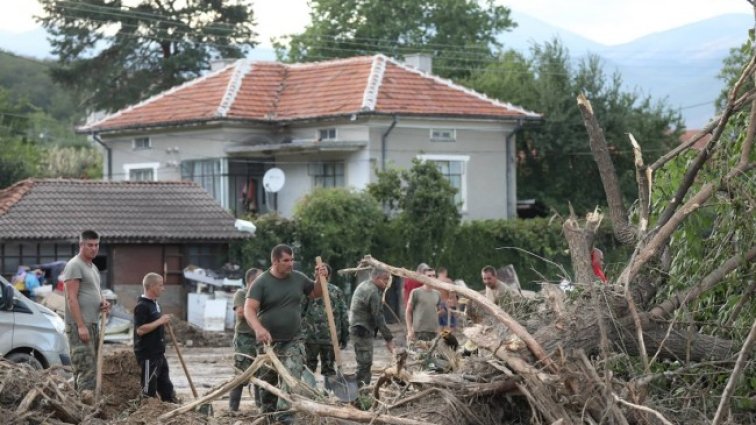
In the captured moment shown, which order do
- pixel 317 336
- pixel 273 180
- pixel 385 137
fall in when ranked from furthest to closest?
1. pixel 385 137
2. pixel 273 180
3. pixel 317 336

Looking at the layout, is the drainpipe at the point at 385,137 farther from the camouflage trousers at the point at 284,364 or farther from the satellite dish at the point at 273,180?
the camouflage trousers at the point at 284,364

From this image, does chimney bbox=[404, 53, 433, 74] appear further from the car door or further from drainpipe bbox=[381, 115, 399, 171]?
the car door

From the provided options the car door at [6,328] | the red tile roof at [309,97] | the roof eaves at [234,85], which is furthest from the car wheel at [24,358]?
the roof eaves at [234,85]

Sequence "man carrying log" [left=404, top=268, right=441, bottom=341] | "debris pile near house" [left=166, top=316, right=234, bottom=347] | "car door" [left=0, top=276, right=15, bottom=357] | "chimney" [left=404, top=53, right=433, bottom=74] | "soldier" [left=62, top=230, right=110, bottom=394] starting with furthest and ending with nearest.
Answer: "chimney" [left=404, top=53, right=433, bottom=74]
"debris pile near house" [left=166, top=316, right=234, bottom=347]
"man carrying log" [left=404, top=268, right=441, bottom=341]
"car door" [left=0, top=276, right=15, bottom=357]
"soldier" [left=62, top=230, right=110, bottom=394]

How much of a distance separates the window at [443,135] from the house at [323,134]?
0.03 meters

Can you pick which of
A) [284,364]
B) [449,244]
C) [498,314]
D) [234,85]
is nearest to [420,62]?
[234,85]

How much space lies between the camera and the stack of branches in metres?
11.9

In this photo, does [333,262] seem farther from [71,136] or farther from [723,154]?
[71,136]

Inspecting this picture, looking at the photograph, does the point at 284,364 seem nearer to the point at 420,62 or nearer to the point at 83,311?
the point at 83,311

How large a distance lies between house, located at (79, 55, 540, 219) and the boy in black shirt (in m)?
24.5

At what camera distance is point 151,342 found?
45.7 ft

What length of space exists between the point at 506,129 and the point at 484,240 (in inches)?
278

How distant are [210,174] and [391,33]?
86.9ft

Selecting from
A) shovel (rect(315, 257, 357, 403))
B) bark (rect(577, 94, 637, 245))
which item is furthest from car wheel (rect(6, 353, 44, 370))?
bark (rect(577, 94, 637, 245))
